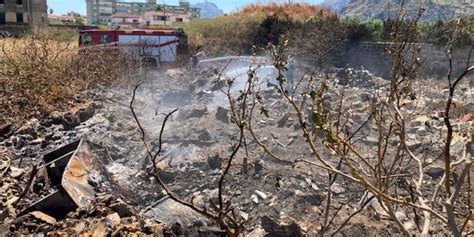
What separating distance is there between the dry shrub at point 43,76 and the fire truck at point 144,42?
270 cm

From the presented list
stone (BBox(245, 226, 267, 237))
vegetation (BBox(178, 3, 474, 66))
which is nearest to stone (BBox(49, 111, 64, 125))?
stone (BBox(245, 226, 267, 237))

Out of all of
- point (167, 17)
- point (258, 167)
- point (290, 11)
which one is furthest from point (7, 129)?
point (167, 17)

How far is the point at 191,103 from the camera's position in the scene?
957cm

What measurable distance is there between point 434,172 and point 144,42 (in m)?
10.3

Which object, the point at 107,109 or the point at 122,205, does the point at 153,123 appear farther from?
the point at 122,205

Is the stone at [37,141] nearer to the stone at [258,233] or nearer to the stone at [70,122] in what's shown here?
the stone at [70,122]

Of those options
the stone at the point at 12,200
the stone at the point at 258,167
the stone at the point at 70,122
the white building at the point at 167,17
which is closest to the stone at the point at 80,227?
the stone at the point at 12,200

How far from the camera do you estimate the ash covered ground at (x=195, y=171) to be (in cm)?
347

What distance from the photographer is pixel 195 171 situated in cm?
523

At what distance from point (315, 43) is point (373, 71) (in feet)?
7.91

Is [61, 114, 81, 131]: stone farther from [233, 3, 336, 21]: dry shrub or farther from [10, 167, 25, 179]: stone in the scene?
[233, 3, 336, 21]: dry shrub

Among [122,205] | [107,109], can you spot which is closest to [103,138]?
[107,109]

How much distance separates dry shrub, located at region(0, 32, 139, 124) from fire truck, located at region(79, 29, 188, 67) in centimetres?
270

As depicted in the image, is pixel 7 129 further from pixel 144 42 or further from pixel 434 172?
pixel 144 42
